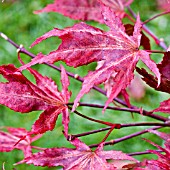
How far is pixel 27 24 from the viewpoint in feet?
9.07

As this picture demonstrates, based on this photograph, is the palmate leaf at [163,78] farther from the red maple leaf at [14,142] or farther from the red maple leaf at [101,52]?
the red maple leaf at [14,142]

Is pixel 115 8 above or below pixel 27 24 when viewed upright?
below

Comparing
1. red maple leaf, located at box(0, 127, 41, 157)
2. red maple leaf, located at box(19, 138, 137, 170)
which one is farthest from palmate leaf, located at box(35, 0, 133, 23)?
red maple leaf, located at box(19, 138, 137, 170)

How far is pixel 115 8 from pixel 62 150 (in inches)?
17.5

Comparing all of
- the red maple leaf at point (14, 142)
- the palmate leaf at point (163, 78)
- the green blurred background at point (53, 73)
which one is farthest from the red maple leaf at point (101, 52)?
the green blurred background at point (53, 73)

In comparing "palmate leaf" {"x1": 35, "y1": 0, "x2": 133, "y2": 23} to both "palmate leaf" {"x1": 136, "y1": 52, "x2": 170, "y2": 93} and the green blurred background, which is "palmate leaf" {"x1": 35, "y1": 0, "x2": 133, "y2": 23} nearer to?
"palmate leaf" {"x1": 136, "y1": 52, "x2": 170, "y2": 93}

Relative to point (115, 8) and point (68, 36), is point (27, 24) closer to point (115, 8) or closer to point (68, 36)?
point (115, 8)

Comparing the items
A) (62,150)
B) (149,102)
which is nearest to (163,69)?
(62,150)

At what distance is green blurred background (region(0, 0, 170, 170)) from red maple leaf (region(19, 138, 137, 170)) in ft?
3.95

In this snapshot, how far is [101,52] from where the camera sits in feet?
2.23

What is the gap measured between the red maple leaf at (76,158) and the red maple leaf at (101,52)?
0.11 m

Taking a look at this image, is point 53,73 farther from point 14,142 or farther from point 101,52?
point 101,52

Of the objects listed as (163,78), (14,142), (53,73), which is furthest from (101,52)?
(53,73)

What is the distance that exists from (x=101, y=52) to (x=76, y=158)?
0.18 metres
